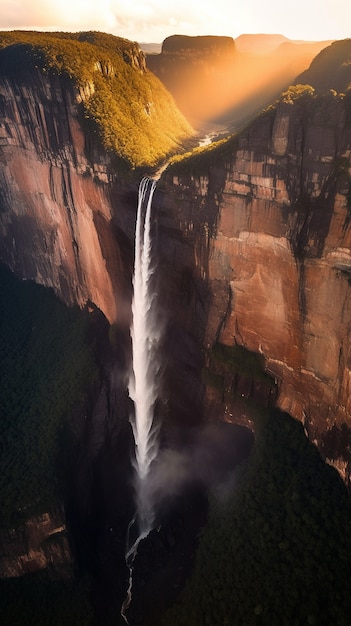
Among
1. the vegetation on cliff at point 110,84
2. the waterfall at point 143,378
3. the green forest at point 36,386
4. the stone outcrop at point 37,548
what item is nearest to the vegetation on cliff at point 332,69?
the vegetation on cliff at point 110,84

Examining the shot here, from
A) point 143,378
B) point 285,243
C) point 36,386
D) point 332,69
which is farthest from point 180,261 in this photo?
point 332,69

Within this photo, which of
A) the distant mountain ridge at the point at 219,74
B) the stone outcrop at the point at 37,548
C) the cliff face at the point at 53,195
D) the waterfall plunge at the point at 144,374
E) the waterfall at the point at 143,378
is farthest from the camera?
the distant mountain ridge at the point at 219,74

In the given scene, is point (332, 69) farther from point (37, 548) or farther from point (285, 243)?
point (37, 548)

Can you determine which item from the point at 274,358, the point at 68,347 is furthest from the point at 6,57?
the point at 274,358

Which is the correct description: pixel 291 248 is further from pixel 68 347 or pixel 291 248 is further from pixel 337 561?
pixel 68 347

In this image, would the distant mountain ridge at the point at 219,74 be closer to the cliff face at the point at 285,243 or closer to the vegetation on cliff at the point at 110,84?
the vegetation on cliff at the point at 110,84

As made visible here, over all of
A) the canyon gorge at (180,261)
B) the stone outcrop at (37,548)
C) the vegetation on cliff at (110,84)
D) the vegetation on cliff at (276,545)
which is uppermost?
the vegetation on cliff at (110,84)

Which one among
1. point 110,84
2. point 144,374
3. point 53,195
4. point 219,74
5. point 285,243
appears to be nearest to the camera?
point 285,243

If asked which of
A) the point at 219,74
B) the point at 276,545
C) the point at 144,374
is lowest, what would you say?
the point at 276,545

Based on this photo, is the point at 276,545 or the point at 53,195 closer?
the point at 276,545
